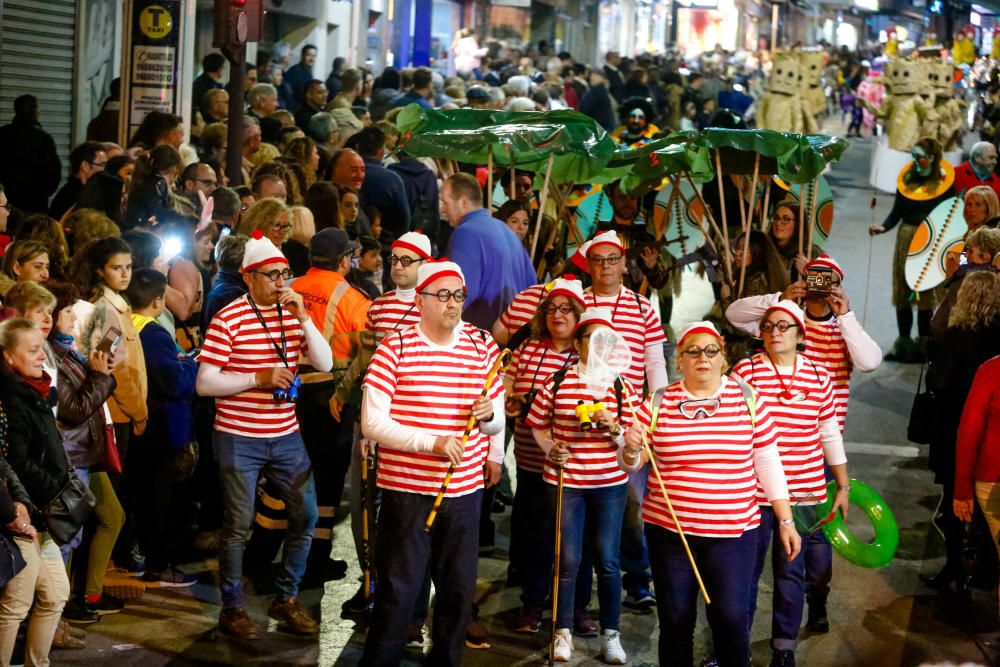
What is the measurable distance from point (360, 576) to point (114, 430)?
167 centimetres

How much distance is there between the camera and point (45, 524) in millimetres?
6203

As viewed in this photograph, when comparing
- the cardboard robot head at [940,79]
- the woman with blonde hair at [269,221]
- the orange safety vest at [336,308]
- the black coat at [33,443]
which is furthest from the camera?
the cardboard robot head at [940,79]

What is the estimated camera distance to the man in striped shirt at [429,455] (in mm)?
6242

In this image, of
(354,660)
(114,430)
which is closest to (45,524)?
(114,430)

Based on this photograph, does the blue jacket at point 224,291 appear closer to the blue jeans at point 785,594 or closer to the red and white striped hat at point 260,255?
the red and white striped hat at point 260,255

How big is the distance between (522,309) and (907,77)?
18432 millimetres

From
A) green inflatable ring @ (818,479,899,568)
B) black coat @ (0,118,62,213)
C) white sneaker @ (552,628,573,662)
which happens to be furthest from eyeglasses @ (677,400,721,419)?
black coat @ (0,118,62,213)

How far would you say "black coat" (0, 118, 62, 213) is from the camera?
471 inches

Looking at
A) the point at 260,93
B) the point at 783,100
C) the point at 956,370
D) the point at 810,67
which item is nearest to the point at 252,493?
the point at 956,370

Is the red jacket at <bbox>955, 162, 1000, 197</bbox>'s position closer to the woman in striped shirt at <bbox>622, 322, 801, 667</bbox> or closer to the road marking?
the road marking

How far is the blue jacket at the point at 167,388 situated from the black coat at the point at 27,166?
16.2ft

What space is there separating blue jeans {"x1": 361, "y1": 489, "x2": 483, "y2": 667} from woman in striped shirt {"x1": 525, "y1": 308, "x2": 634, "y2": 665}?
2.09 ft

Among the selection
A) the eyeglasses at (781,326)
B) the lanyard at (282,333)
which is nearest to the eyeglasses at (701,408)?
the eyeglasses at (781,326)

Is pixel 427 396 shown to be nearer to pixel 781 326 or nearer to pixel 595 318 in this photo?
pixel 595 318
